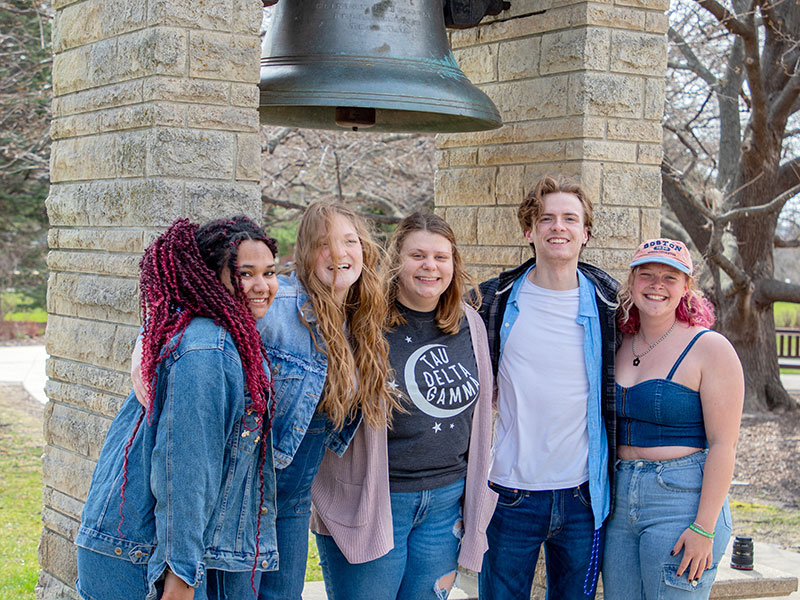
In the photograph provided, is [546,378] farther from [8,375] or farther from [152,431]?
[8,375]

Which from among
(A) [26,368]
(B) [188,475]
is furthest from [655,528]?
(A) [26,368]

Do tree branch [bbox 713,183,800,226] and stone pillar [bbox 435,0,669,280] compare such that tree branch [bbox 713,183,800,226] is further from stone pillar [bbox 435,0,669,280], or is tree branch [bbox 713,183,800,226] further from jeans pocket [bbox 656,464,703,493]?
jeans pocket [bbox 656,464,703,493]

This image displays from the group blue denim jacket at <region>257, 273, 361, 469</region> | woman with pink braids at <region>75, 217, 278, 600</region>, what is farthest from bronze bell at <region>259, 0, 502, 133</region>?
woman with pink braids at <region>75, 217, 278, 600</region>

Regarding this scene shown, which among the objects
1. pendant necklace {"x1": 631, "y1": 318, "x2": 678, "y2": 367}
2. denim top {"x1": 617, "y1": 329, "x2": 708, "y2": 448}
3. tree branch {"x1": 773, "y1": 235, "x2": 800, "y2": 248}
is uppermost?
tree branch {"x1": 773, "y1": 235, "x2": 800, "y2": 248}

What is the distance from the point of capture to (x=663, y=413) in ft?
9.69

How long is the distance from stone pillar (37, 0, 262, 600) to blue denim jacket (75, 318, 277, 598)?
39.7 inches

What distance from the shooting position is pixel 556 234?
3.20 metres

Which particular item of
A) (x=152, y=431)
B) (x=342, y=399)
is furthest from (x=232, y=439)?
(x=342, y=399)

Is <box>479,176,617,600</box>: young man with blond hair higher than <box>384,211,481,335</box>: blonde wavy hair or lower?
lower

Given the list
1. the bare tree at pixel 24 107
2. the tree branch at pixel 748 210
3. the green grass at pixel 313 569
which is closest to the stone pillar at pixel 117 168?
the green grass at pixel 313 569

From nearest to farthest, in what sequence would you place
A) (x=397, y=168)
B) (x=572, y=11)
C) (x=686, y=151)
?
(x=572, y=11) → (x=397, y=168) → (x=686, y=151)

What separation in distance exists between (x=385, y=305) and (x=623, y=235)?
173 centimetres

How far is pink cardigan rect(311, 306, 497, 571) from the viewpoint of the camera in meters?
2.83

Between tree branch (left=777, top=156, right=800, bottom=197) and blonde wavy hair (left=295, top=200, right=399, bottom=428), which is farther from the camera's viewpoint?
tree branch (left=777, top=156, right=800, bottom=197)
